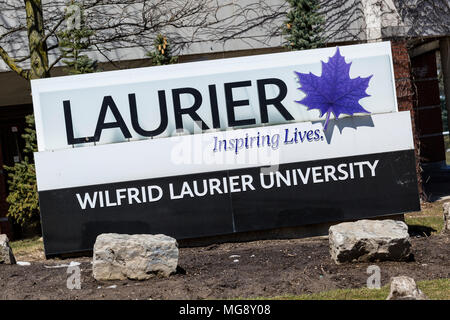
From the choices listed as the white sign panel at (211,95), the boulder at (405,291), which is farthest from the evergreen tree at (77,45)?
the boulder at (405,291)

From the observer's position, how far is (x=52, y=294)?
6.75 meters

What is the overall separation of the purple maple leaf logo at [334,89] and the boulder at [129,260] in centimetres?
379

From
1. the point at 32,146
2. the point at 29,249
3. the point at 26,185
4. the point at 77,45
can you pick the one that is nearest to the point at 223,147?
the point at 77,45

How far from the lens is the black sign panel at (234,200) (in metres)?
9.49

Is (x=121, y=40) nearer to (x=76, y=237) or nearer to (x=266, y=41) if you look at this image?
(x=266, y=41)

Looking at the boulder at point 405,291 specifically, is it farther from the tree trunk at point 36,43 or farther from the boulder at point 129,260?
the tree trunk at point 36,43

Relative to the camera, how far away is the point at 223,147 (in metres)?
9.69

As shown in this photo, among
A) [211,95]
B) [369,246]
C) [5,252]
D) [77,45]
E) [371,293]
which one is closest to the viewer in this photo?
[371,293]

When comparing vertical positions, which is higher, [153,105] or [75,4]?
[75,4]

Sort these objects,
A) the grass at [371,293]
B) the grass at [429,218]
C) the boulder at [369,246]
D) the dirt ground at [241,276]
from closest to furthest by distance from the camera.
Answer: the grass at [371,293] → the dirt ground at [241,276] → the boulder at [369,246] → the grass at [429,218]

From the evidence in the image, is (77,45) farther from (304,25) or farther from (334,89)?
(334,89)

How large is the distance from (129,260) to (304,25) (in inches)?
299
